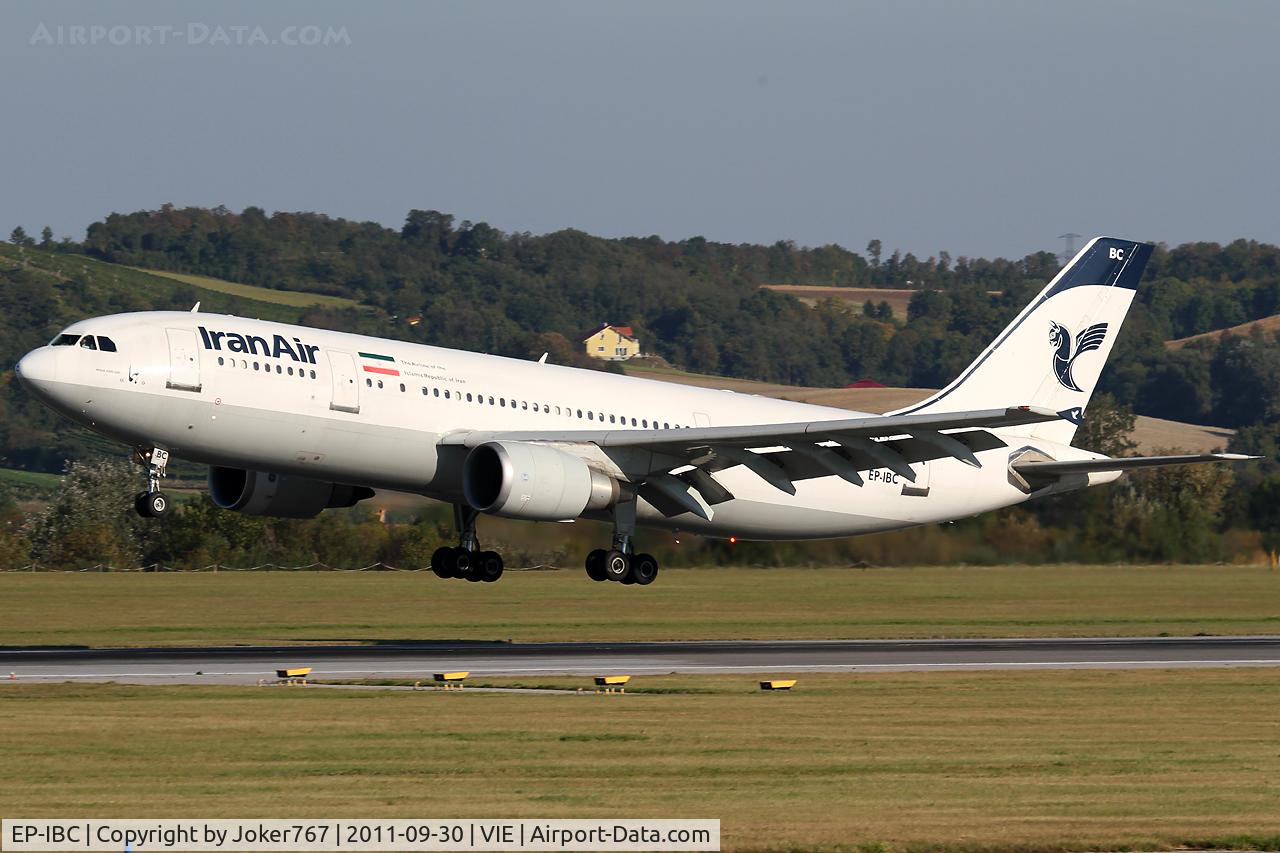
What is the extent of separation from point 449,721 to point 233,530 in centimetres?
5569

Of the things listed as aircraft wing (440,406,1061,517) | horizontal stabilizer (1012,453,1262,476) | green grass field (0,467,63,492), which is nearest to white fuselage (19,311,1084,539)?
aircraft wing (440,406,1061,517)

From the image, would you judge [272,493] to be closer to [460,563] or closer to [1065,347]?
[460,563]

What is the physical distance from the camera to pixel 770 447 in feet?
138

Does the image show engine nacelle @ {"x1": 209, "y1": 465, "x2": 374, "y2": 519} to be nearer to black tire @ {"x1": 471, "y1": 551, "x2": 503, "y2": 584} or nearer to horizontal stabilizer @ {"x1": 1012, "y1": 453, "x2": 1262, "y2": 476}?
black tire @ {"x1": 471, "y1": 551, "x2": 503, "y2": 584}

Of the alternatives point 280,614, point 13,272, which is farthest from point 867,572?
point 13,272

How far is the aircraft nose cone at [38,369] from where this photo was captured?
35000 mm

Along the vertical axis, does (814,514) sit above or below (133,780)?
above

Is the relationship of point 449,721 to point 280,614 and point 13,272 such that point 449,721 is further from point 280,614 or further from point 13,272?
point 13,272

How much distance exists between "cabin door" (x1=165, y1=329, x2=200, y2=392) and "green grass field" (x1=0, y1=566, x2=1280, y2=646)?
1191 cm

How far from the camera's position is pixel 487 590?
214 ft

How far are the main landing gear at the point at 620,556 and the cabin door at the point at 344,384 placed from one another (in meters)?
6.76

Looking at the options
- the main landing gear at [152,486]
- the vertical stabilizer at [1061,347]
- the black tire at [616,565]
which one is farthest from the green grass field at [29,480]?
the main landing gear at [152,486]

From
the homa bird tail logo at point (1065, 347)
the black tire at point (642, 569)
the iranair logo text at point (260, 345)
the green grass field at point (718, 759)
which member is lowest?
the green grass field at point (718, 759)

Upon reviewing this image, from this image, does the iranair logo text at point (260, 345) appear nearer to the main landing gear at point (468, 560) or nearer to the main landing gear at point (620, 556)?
the main landing gear at point (468, 560)
